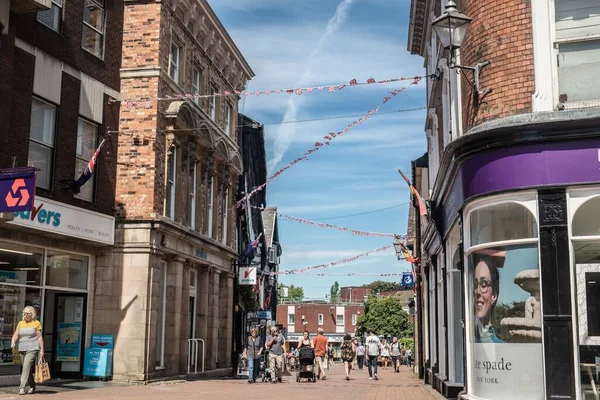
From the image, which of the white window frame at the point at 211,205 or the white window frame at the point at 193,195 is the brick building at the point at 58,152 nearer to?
the white window frame at the point at 193,195

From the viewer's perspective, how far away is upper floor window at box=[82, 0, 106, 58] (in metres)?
19.2

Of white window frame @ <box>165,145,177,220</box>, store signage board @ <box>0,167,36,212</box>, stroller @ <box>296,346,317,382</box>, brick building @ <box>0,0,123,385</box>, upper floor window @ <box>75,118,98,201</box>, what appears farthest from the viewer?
stroller @ <box>296,346,317,382</box>

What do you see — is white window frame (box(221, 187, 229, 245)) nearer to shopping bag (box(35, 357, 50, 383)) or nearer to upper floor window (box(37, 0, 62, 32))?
upper floor window (box(37, 0, 62, 32))

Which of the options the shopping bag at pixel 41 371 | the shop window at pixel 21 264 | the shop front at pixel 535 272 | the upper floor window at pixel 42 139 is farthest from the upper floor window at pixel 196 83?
the shop front at pixel 535 272

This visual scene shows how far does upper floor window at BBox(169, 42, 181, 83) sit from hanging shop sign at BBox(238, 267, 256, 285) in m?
8.99

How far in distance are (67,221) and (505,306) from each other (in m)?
11.1

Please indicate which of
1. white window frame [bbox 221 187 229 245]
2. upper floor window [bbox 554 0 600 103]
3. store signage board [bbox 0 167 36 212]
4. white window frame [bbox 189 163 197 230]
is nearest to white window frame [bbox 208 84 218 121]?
white window frame [bbox 221 187 229 245]

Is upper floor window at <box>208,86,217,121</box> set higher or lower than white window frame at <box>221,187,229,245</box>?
higher

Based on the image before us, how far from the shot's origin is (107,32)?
20.0m

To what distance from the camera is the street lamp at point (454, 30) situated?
1120 centimetres

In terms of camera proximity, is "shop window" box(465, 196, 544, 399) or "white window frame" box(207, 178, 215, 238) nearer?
"shop window" box(465, 196, 544, 399)

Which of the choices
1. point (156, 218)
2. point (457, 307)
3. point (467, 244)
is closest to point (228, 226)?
point (156, 218)

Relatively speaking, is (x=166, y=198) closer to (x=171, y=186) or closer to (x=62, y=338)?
(x=171, y=186)

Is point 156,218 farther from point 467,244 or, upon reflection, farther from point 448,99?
point 467,244
